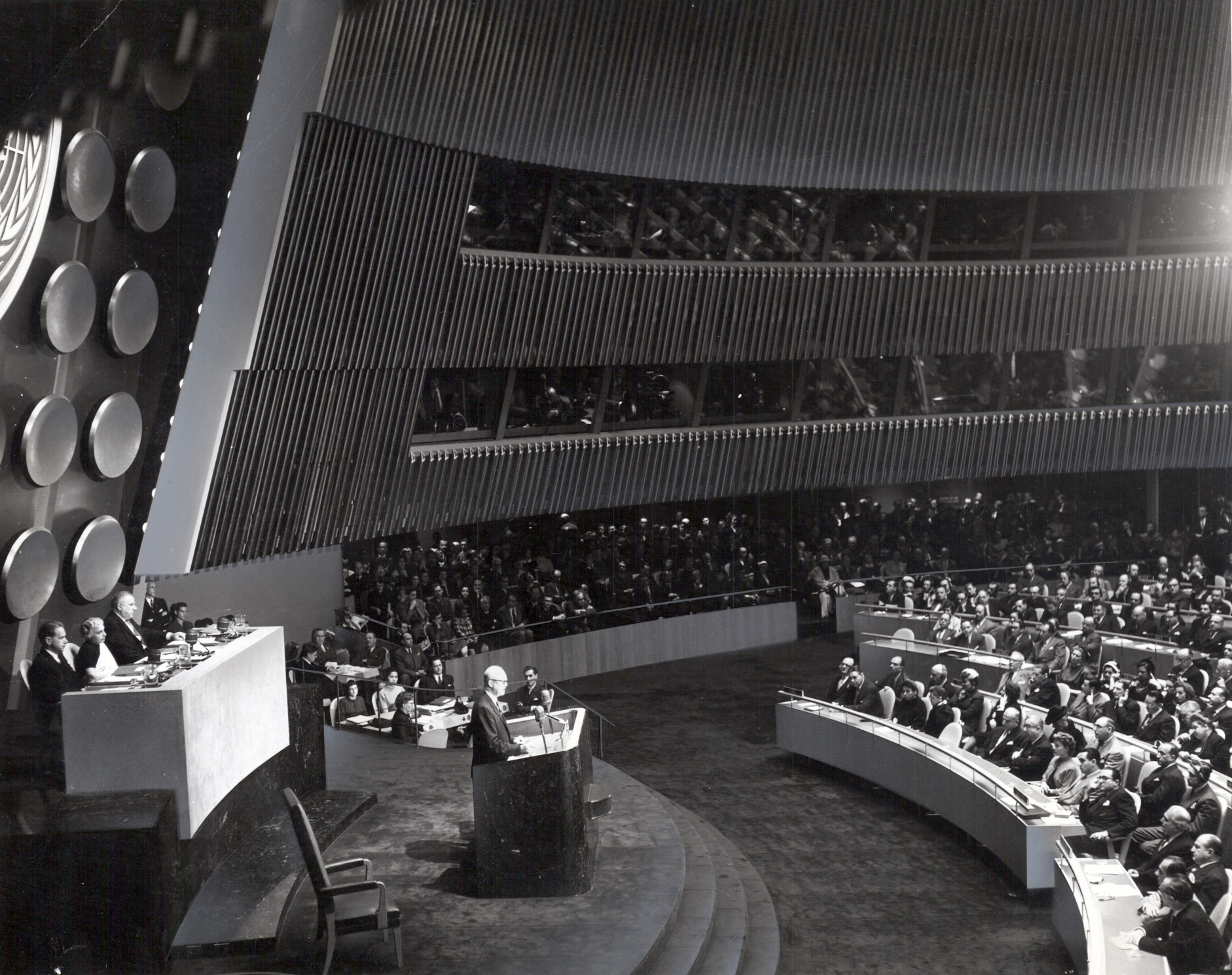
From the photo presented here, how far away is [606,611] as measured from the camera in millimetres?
16625

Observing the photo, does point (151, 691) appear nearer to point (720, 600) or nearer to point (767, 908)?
→ point (767, 908)

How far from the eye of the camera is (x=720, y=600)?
693 inches

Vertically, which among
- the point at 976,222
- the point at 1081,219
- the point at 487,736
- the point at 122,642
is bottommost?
the point at 487,736

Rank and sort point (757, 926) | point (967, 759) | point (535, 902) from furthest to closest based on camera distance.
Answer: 1. point (967, 759)
2. point (757, 926)
3. point (535, 902)

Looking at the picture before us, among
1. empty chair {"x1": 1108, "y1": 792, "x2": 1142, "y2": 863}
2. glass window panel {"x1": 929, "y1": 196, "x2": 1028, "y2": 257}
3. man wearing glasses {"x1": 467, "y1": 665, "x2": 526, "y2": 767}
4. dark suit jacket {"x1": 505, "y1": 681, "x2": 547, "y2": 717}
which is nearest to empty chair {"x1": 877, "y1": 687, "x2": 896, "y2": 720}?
dark suit jacket {"x1": 505, "y1": 681, "x2": 547, "y2": 717}

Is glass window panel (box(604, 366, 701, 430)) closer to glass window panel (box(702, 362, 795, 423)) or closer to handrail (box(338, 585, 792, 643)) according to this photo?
glass window panel (box(702, 362, 795, 423))

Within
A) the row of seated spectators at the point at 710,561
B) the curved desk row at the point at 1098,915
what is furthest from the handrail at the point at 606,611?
the curved desk row at the point at 1098,915

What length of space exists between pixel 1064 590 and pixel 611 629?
588 cm

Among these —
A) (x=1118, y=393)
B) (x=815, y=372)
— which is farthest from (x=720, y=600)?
(x=1118, y=393)

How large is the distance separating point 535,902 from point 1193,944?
3.18 meters

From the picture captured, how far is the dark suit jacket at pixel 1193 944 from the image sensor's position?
19.8 ft

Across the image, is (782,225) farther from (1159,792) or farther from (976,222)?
(1159,792)

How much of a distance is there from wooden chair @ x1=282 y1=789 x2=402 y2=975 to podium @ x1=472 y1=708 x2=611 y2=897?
90cm

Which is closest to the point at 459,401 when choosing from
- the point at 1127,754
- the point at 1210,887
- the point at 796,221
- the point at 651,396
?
the point at 651,396
